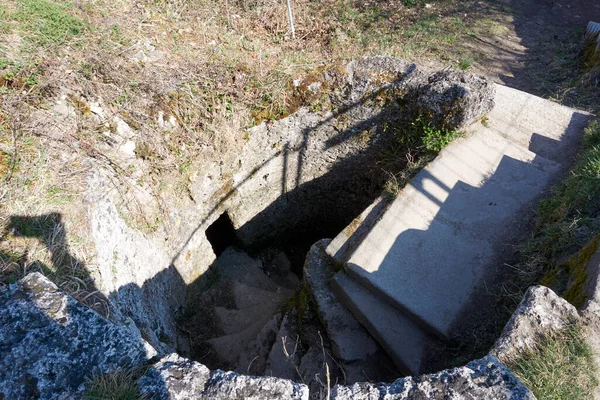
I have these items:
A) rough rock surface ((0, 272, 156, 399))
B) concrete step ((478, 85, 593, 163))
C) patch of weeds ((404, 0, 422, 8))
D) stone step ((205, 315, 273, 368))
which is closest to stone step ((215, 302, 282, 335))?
stone step ((205, 315, 273, 368))

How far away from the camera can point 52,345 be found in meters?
2.16

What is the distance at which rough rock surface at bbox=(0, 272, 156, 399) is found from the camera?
6.72 ft

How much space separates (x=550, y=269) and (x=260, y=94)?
3.61m

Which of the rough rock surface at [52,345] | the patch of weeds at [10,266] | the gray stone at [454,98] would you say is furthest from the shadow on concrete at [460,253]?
the patch of weeds at [10,266]

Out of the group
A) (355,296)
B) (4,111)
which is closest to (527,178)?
(355,296)

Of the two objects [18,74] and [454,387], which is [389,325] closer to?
[454,387]

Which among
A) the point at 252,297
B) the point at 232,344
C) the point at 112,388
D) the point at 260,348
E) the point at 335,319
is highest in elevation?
the point at 112,388

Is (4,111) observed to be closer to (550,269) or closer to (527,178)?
(550,269)

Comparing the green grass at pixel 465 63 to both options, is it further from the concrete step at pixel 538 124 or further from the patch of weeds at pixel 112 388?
the patch of weeds at pixel 112 388

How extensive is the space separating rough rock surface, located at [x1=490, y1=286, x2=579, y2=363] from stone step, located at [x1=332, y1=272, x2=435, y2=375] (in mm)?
1095

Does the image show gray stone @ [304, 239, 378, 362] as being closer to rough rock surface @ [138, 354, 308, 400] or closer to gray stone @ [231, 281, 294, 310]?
gray stone @ [231, 281, 294, 310]

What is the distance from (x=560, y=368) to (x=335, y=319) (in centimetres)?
202

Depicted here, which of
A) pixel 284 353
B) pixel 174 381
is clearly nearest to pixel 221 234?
pixel 284 353

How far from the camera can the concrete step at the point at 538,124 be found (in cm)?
513
